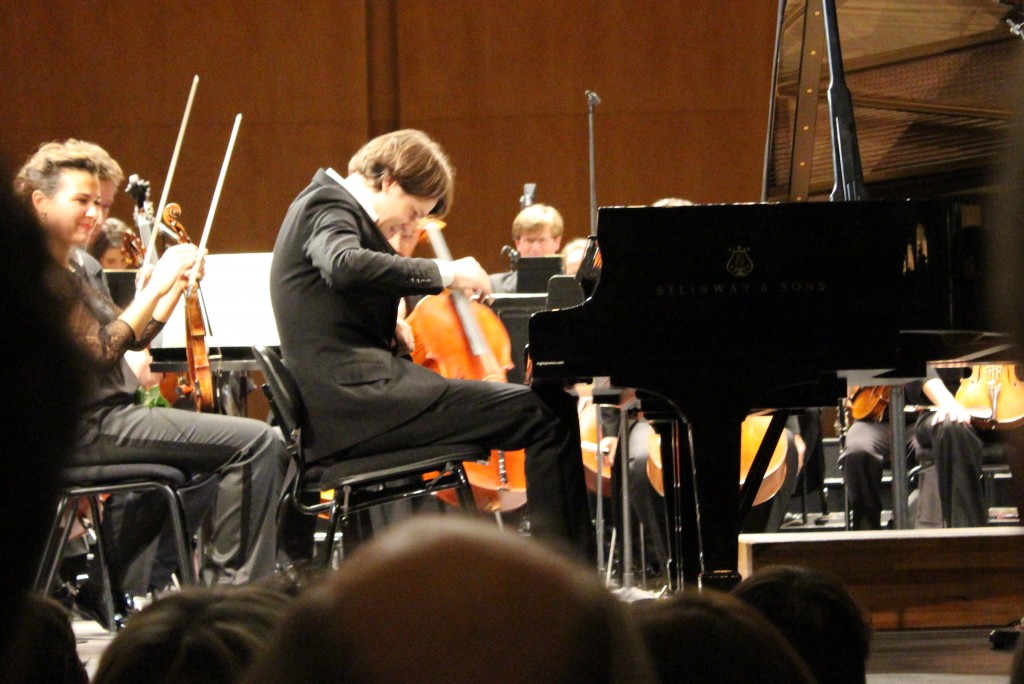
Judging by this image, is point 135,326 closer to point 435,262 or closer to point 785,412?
point 435,262

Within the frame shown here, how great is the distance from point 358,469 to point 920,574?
148 centimetres

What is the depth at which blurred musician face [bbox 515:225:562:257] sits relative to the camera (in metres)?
5.68

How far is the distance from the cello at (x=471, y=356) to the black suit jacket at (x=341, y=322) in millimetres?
434

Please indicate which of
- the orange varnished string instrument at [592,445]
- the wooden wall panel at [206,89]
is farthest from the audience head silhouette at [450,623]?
the wooden wall panel at [206,89]

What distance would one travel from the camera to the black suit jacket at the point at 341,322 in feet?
9.75

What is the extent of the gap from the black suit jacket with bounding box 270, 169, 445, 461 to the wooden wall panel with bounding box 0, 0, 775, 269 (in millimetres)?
4126

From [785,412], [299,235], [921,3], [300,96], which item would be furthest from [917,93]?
[300,96]

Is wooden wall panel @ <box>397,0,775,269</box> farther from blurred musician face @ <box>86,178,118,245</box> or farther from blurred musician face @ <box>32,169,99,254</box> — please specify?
blurred musician face @ <box>32,169,99,254</box>

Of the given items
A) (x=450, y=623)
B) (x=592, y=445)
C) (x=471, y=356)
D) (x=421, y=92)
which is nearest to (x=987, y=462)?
(x=592, y=445)

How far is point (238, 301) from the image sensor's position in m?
4.24

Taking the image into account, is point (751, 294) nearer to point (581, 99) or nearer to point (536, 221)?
point (536, 221)

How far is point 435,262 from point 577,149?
444cm

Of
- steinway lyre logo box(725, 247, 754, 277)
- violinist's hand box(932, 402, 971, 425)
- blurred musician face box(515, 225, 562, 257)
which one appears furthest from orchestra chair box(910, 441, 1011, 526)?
steinway lyre logo box(725, 247, 754, 277)

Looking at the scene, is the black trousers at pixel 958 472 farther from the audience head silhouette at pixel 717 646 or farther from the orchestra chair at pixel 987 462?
the audience head silhouette at pixel 717 646
